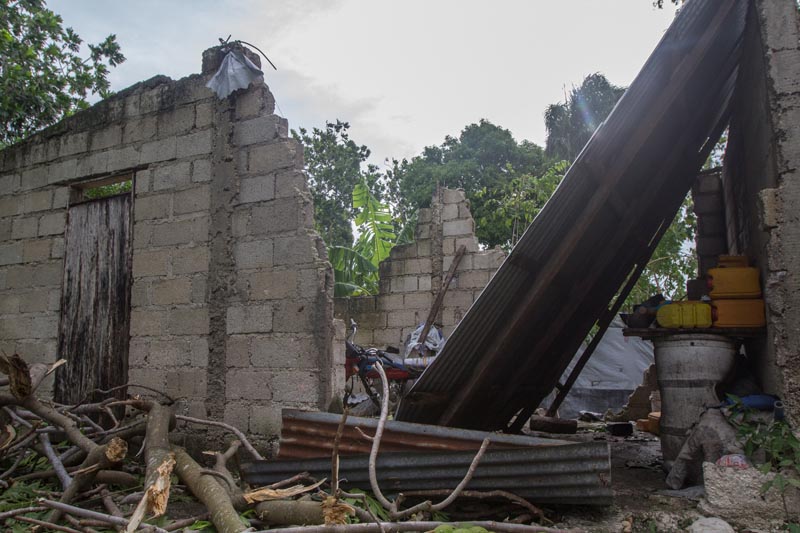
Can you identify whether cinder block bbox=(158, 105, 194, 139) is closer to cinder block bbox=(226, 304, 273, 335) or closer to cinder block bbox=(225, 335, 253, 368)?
cinder block bbox=(226, 304, 273, 335)

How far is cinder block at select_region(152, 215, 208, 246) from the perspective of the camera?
5.14 metres

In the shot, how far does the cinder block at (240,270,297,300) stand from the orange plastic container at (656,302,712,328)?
2.77m

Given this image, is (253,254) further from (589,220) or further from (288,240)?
(589,220)

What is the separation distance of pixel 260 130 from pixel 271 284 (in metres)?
1.32

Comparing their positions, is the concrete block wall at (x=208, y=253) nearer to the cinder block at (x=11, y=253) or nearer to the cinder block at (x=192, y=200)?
the cinder block at (x=192, y=200)

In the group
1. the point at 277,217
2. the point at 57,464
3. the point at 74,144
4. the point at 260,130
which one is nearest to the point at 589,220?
the point at 277,217

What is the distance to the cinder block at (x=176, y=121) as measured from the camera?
17.4ft

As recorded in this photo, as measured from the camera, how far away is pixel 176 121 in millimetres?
5375

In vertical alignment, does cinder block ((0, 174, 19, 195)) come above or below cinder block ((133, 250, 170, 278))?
above

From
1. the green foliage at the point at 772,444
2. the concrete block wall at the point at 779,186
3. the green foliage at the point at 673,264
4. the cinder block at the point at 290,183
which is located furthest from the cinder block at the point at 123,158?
the green foliage at the point at 673,264

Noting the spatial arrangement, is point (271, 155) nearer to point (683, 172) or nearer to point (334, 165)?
point (683, 172)

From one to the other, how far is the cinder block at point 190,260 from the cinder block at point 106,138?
54.6 inches

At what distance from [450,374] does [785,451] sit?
6.62ft

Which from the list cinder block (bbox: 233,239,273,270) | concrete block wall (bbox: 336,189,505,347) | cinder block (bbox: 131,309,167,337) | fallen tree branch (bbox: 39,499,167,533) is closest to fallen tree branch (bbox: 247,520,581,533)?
fallen tree branch (bbox: 39,499,167,533)
